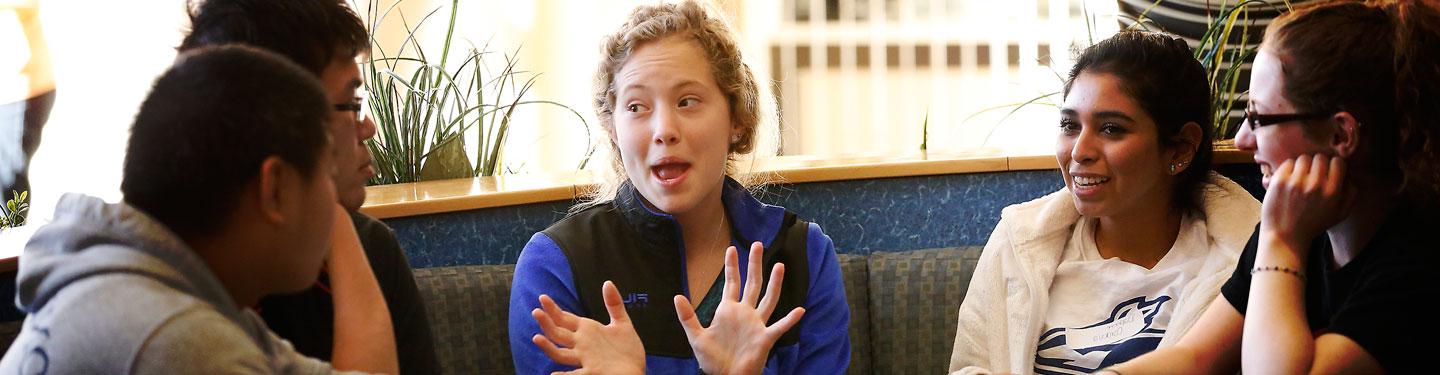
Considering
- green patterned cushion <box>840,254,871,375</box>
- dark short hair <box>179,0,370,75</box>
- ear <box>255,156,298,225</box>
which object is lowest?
green patterned cushion <box>840,254,871,375</box>

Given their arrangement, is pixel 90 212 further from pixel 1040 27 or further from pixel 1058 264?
pixel 1040 27

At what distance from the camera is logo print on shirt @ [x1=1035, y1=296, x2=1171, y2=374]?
2.00 meters

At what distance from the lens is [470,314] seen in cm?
215

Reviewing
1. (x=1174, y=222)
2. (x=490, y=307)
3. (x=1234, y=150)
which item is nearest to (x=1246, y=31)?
(x=1234, y=150)

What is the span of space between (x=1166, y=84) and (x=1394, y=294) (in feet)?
2.24

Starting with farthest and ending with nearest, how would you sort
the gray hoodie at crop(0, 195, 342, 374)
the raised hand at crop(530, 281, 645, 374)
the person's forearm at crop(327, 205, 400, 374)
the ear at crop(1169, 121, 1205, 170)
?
the ear at crop(1169, 121, 1205, 170) < the raised hand at crop(530, 281, 645, 374) < the person's forearm at crop(327, 205, 400, 374) < the gray hoodie at crop(0, 195, 342, 374)

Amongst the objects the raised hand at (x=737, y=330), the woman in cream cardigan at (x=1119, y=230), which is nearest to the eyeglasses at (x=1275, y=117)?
the woman in cream cardigan at (x=1119, y=230)

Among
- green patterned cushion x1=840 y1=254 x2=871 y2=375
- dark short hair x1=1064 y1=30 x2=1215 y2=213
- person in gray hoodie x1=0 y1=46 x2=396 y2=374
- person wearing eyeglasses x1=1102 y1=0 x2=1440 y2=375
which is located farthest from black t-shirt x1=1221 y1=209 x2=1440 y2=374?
person in gray hoodie x1=0 y1=46 x2=396 y2=374

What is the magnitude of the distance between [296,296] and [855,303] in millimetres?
1262

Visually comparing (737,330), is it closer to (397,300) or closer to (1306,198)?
(397,300)

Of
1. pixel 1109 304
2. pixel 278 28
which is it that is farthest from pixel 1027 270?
pixel 278 28

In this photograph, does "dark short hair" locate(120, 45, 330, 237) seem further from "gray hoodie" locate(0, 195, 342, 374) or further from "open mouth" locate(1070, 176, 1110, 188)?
"open mouth" locate(1070, 176, 1110, 188)

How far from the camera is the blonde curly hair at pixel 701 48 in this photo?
6.69ft

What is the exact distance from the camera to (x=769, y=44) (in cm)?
552
